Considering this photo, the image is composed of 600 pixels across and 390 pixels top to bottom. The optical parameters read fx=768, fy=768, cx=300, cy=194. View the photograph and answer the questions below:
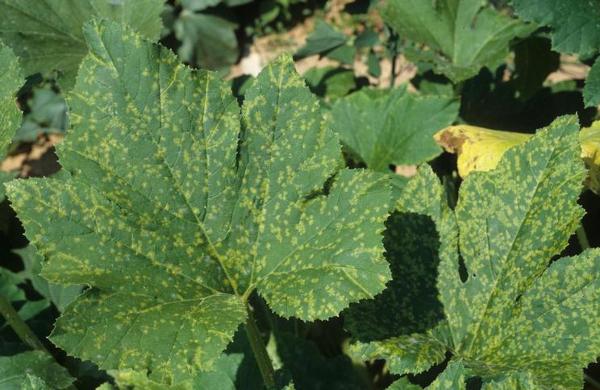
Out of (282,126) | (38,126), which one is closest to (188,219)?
(282,126)

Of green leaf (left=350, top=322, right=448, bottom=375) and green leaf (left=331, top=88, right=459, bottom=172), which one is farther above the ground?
green leaf (left=331, top=88, right=459, bottom=172)

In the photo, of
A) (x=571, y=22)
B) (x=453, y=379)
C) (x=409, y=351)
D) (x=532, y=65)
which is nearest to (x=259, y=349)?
(x=409, y=351)

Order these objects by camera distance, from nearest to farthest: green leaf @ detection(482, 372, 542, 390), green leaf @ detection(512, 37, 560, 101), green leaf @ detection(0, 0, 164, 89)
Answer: green leaf @ detection(482, 372, 542, 390) → green leaf @ detection(0, 0, 164, 89) → green leaf @ detection(512, 37, 560, 101)

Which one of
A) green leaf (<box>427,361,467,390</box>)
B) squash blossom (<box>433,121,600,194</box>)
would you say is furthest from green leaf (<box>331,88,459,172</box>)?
green leaf (<box>427,361,467,390</box>)

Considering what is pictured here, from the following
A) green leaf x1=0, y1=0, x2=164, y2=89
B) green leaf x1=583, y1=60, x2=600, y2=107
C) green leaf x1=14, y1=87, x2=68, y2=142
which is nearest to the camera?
green leaf x1=583, y1=60, x2=600, y2=107

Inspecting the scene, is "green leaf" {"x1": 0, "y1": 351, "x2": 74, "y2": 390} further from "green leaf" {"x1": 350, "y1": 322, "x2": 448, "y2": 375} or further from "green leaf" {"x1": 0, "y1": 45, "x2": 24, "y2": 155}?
"green leaf" {"x1": 350, "y1": 322, "x2": 448, "y2": 375}

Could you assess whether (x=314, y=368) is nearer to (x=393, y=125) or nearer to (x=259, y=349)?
(x=259, y=349)

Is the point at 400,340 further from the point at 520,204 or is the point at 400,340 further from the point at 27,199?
the point at 27,199
